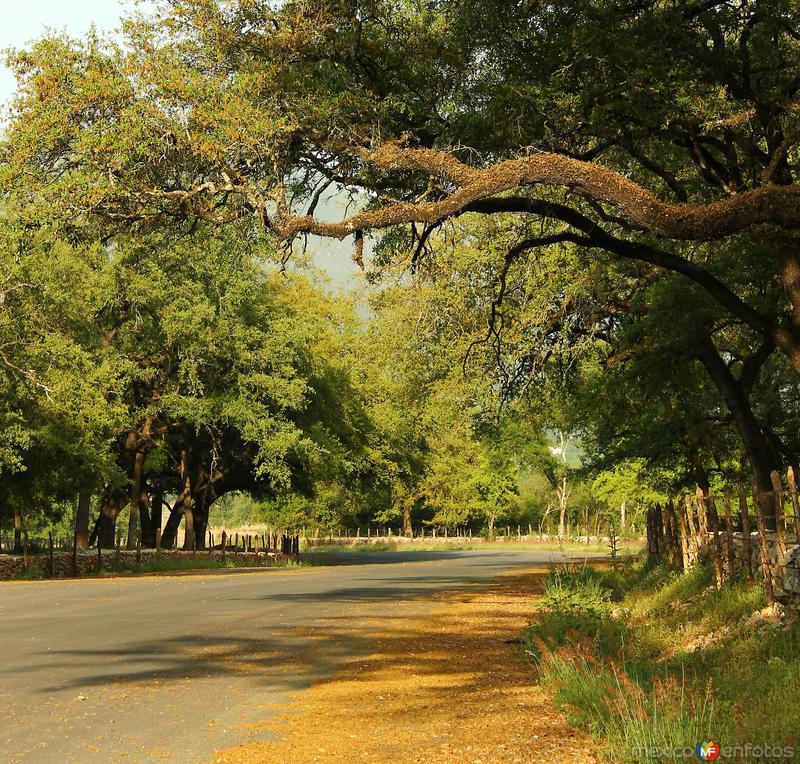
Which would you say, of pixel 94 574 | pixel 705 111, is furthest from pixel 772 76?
pixel 94 574

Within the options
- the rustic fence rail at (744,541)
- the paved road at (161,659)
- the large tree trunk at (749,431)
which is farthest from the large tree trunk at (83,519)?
the large tree trunk at (749,431)

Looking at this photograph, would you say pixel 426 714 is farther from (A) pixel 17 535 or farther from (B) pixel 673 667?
(A) pixel 17 535

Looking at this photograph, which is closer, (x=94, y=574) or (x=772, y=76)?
(x=772, y=76)

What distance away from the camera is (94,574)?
37.5 meters

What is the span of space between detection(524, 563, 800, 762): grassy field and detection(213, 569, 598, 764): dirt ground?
349 millimetres

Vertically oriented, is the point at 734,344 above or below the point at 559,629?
above

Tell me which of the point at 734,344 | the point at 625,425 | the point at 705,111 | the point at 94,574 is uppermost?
the point at 705,111

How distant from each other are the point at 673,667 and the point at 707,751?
605 centimetres

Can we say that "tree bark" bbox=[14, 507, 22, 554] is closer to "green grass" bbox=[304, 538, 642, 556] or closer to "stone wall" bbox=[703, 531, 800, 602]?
"green grass" bbox=[304, 538, 642, 556]

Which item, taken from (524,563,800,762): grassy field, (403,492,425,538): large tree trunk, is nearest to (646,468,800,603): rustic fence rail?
(524,563,800,762): grassy field

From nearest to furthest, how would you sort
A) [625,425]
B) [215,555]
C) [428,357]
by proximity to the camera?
[625,425], [428,357], [215,555]

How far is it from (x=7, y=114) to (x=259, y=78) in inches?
148

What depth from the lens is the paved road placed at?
8.37m

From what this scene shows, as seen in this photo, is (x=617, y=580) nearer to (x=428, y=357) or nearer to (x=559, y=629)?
(x=428, y=357)
